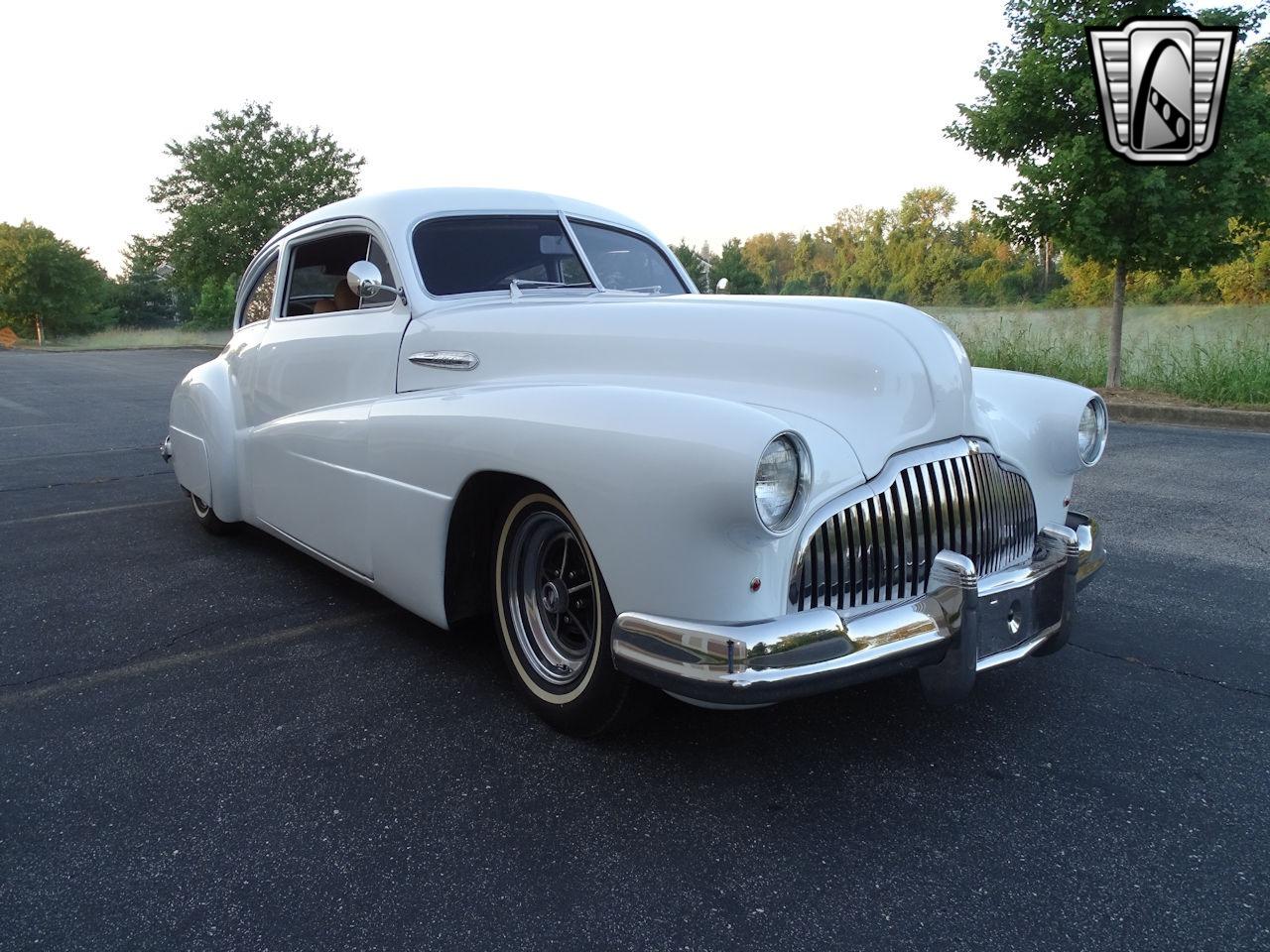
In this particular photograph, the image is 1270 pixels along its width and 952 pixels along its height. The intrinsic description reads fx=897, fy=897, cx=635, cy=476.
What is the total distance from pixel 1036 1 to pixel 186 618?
1171cm

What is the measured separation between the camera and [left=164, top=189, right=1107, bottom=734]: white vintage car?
210 centimetres

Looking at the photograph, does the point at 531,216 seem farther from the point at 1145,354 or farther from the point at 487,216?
the point at 1145,354

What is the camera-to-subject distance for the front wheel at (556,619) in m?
2.44

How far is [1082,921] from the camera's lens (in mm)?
1827

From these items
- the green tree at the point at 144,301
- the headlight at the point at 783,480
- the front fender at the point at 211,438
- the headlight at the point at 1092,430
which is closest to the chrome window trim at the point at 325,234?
the front fender at the point at 211,438

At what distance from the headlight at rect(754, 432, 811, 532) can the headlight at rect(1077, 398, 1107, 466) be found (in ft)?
4.66

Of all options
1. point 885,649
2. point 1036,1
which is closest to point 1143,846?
point 885,649

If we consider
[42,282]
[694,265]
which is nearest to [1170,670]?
[694,265]

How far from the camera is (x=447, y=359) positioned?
3.17 m

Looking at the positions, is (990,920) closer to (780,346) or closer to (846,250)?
(780,346)

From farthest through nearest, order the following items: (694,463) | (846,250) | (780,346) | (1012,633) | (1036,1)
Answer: (846,250), (1036,1), (780,346), (1012,633), (694,463)

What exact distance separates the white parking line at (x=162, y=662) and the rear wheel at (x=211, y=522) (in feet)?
5.26

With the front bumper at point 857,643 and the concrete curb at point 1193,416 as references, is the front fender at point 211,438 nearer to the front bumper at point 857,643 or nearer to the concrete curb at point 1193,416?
the front bumper at point 857,643

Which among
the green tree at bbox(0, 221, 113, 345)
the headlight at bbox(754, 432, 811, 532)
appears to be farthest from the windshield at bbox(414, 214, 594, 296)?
the green tree at bbox(0, 221, 113, 345)
